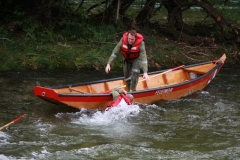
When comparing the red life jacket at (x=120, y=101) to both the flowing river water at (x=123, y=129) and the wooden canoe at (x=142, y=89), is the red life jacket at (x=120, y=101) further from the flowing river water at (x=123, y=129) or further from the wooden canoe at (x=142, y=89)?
the wooden canoe at (x=142, y=89)

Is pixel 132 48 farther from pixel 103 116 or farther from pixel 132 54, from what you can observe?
pixel 103 116

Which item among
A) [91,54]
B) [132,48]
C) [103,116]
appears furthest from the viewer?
[91,54]

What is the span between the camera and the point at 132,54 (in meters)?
10.4

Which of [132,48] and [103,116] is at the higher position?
[132,48]

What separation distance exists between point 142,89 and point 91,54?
2701mm

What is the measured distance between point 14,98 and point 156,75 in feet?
11.3

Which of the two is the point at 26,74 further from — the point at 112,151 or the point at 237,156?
the point at 237,156

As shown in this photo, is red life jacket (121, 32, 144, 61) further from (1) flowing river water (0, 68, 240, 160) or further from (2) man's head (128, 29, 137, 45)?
(1) flowing river water (0, 68, 240, 160)

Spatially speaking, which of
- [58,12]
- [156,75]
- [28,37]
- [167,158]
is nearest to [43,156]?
[167,158]

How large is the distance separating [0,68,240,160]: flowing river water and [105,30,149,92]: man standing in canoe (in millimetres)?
707

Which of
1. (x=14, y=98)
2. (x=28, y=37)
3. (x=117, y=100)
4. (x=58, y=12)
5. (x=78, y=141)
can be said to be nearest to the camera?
(x=78, y=141)

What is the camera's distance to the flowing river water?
805 centimetres

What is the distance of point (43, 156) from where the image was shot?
778 centimetres

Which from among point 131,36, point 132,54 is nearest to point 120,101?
point 132,54
